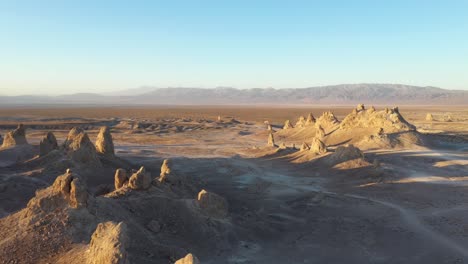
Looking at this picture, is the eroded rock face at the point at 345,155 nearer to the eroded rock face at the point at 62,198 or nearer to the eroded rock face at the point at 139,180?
the eroded rock face at the point at 139,180

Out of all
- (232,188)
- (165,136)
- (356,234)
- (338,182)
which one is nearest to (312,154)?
(338,182)

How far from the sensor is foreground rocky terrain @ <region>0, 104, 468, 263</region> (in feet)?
47.7

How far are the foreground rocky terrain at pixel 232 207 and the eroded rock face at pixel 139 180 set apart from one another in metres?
0.05

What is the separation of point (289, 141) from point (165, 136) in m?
19.5

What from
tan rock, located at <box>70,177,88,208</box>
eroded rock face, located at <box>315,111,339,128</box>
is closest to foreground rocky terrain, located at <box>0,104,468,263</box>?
tan rock, located at <box>70,177,88,208</box>

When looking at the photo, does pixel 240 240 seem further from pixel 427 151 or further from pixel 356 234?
pixel 427 151

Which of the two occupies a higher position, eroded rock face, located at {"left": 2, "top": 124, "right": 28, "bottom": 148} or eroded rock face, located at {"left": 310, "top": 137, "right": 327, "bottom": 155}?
eroded rock face, located at {"left": 2, "top": 124, "right": 28, "bottom": 148}

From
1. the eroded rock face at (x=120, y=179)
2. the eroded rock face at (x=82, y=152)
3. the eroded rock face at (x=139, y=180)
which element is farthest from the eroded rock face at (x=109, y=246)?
the eroded rock face at (x=82, y=152)

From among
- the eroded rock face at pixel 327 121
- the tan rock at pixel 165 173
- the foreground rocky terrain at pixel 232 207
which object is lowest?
the foreground rocky terrain at pixel 232 207

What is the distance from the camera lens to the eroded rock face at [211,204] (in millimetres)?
19594

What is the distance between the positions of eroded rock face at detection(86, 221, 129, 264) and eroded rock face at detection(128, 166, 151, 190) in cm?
690

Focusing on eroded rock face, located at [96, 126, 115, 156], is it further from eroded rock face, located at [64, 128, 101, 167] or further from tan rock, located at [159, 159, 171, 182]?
tan rock, located at [159, 159, 171, 182]

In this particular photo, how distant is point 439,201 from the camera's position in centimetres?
2453

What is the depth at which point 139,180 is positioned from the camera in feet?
64.8
